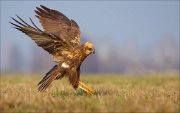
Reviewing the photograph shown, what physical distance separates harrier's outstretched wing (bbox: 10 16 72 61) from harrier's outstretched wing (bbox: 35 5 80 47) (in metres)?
0.73

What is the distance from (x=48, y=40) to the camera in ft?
34.5

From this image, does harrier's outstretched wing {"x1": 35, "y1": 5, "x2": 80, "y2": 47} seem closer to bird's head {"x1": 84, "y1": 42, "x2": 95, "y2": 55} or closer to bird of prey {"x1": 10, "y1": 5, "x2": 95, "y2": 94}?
bird of prey {"x1": 10, "y1": 5, "x2": 95, "y2": 94}

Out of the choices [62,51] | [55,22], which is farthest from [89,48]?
[55,22]

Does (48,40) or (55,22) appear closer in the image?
(48,40)

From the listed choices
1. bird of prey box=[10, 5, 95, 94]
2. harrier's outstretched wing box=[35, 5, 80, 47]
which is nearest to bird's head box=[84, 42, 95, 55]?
bird of prey box=[10, 5, 95, 94]

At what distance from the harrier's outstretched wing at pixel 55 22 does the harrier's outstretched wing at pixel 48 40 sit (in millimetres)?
729

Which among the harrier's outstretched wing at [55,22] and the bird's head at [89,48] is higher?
the harrier's outstretched wing at [55,22]

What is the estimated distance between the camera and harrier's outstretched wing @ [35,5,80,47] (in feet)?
37.9

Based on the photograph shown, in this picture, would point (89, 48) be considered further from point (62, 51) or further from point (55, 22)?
point (55, 22)

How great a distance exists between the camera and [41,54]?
127875 mm

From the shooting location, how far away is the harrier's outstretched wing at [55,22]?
11.6 meters

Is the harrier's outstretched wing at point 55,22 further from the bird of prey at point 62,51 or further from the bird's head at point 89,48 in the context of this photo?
the bird's head at point 89,48

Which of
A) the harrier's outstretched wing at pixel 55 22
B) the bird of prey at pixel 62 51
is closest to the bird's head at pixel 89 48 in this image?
the bird of prey at pixel 62 51

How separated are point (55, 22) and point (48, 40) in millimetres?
1354
